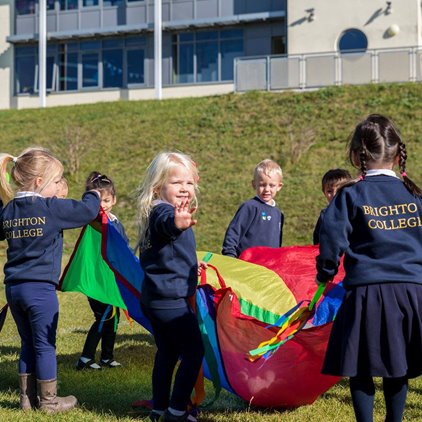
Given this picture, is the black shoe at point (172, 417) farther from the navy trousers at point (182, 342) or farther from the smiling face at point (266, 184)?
the smiling face at point (266, 184)

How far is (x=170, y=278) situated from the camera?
444 cm

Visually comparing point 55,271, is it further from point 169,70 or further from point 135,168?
point 169,70

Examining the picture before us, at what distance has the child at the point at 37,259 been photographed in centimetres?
491

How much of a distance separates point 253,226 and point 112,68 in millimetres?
27519

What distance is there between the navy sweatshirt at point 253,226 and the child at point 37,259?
2.03m

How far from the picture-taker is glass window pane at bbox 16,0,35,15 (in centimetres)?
3469

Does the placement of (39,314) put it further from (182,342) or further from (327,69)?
(327,69)

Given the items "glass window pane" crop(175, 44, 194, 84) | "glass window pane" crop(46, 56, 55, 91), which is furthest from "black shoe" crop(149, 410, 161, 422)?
"glass window pane" crop(46, 56, 55, 91)

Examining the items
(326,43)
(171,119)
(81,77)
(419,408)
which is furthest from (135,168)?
(419,408)

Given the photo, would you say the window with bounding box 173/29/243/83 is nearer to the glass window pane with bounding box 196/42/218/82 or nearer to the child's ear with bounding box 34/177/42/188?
the glass window pane with bounding box 196/42/218/82

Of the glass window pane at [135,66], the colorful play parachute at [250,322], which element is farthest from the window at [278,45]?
the colorful play parachute at [250,322]

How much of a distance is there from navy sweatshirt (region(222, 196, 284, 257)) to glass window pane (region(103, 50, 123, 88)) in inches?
1050

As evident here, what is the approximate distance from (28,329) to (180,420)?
49.1 inches

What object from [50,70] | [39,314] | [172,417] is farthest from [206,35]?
[172,417]
